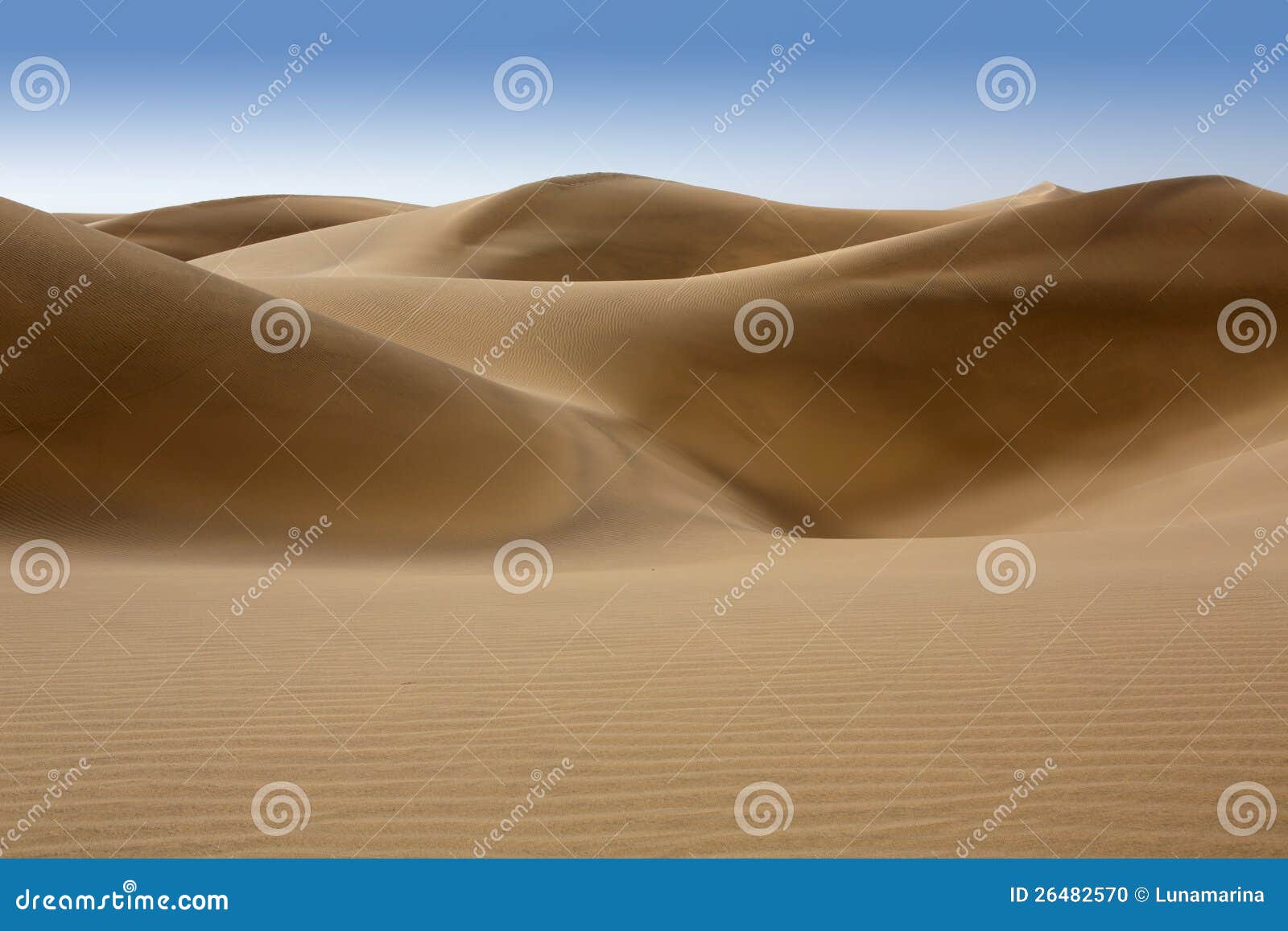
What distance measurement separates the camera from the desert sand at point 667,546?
4383 millimetres

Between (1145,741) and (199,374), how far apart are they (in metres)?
13.1

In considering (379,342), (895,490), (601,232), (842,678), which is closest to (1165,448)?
(895,490)

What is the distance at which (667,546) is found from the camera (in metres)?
13.8

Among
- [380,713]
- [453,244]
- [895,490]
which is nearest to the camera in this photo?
[380,713]

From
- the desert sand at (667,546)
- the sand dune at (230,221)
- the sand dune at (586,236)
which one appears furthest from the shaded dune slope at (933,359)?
the sand dune at (230,221)

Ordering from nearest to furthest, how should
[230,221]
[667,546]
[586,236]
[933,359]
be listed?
[667,546] < [933,359] < [586,236] < [230,221]

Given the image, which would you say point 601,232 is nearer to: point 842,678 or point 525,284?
point 525,284

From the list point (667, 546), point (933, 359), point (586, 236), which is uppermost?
point (586, 236)

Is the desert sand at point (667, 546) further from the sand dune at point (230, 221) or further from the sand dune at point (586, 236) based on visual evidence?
the sand dune at point (230, 221)

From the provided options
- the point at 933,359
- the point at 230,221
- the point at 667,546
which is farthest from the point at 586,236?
the point at 667,546

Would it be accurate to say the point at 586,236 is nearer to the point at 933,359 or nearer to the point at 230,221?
the point at 933,359

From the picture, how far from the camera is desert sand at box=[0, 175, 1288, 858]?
4.38 meters

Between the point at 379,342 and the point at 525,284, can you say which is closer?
the point at 379,342

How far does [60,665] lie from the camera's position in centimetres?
615
